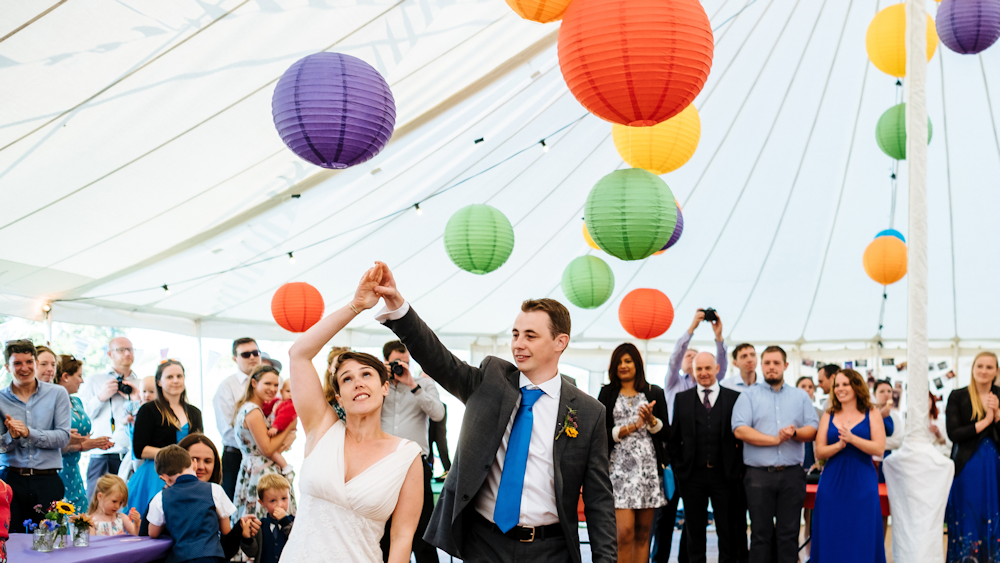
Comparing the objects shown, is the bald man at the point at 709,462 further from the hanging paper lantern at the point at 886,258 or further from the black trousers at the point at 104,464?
the black trousers at the point at 104,464

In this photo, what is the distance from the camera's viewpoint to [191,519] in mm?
2967

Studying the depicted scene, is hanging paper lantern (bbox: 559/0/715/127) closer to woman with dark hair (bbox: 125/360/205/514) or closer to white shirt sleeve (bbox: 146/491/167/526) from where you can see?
white shirt sleeve (bbox: 146/491/167/526)

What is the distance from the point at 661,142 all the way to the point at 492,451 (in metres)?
2.60

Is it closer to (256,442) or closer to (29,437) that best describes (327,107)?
(256,442)

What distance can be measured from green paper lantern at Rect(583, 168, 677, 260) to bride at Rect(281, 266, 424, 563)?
191cm

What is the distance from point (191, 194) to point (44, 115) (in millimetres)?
1422

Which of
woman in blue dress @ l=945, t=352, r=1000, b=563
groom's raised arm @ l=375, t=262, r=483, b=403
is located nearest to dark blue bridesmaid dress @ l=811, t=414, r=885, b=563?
woman in blue dress @ l=945, t=352, r=1000, b=563

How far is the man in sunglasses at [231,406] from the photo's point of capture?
4.45 metres

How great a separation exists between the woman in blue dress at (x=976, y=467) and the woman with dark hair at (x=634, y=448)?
1.74 m

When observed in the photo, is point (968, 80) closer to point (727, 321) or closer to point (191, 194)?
point (727, 321)

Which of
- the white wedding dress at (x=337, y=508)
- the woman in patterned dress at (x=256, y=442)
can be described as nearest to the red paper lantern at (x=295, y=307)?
the woman in patterned dress at (x=256, y=442)

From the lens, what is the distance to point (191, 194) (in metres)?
5.34

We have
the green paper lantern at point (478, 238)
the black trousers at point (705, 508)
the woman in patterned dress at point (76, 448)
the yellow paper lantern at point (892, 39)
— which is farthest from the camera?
the green paper lantern at point (478, 238)

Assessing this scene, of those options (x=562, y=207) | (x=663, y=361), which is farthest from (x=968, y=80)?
(x=663, y=361)
